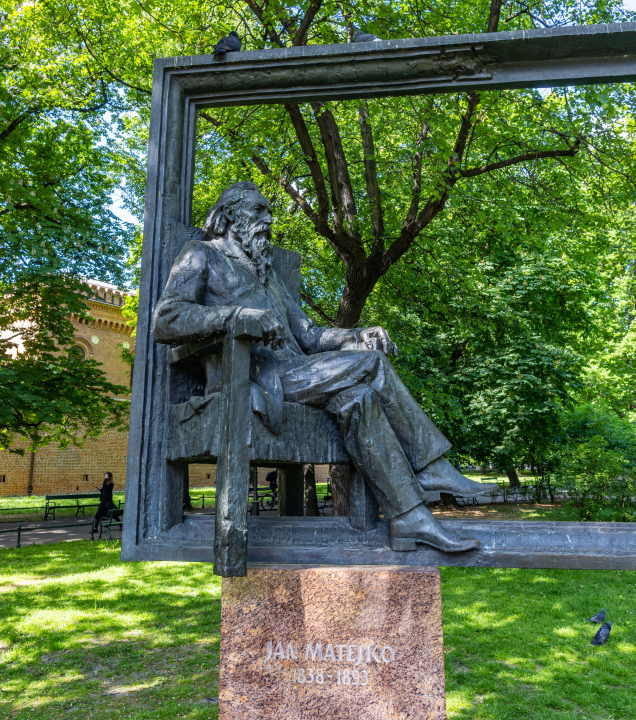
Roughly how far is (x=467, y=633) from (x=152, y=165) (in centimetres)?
544

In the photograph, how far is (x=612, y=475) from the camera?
10.8 m

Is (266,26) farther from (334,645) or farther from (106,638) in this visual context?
(334,645)

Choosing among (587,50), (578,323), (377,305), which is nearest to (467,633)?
(587,50)

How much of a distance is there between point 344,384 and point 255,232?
36.0 inches

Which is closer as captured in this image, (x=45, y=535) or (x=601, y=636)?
(x=601, y=636)

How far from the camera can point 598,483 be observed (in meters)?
10.8

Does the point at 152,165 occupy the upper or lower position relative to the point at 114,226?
lower

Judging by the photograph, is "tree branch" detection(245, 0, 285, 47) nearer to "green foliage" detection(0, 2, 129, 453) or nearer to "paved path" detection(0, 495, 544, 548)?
"green foliage" detection(0, 2, 129, 453)

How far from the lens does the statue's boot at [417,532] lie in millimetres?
2324

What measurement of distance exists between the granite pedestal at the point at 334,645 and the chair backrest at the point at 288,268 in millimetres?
1519

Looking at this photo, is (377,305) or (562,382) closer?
(377,305)

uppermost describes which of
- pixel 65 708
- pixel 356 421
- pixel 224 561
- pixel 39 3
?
pixel 39 3

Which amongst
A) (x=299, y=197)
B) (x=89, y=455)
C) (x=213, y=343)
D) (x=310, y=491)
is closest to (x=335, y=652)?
(x=213, y=343)

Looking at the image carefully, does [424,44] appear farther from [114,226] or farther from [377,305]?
[114,226]
